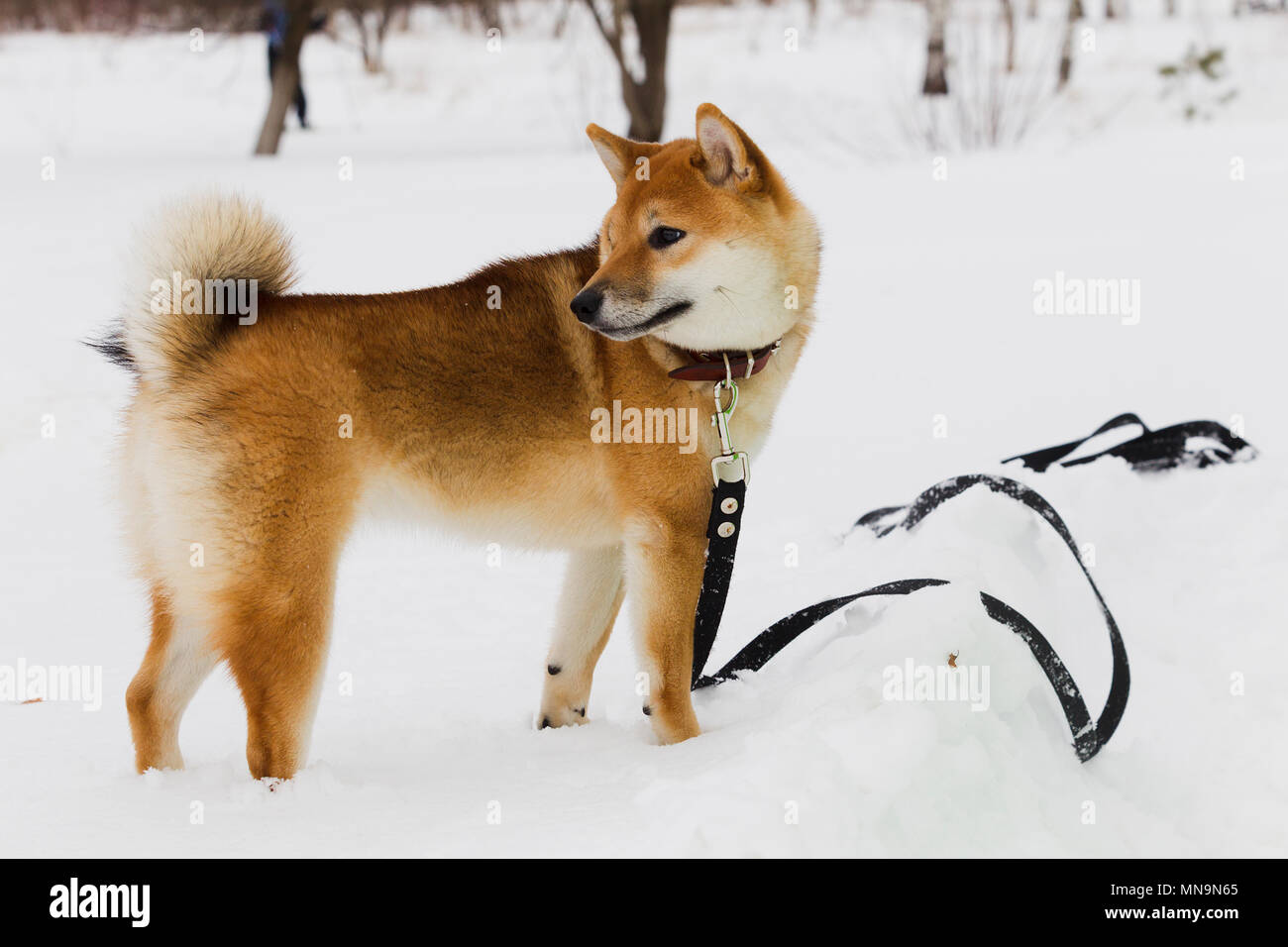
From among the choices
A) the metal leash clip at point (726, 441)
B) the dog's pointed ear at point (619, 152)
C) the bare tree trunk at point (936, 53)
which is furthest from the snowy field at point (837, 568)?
the bare tree trunk at point (936, 53)

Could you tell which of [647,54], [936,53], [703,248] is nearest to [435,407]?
[703,248]

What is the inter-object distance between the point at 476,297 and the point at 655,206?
0.45 m

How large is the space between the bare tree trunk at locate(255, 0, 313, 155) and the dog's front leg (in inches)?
401

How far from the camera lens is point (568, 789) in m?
2.49

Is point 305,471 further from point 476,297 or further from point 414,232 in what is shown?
point 414,232

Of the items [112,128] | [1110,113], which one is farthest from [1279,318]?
[112,128]

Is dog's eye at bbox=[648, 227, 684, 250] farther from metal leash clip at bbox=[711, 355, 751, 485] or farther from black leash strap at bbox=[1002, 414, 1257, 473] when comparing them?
black leash strap at bbox=[1002, 414, 1257, 473]

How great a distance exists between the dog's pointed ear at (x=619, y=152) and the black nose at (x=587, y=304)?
1.34 ft

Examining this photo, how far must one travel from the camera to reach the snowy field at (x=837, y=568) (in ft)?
7.61

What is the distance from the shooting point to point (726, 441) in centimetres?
280

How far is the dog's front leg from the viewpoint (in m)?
2.81

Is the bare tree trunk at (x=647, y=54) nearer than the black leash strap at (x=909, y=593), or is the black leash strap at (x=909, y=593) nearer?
the black leash strap at (x=909, y=593)

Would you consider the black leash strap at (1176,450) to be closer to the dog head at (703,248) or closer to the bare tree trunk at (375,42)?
the dog head at (703,248)

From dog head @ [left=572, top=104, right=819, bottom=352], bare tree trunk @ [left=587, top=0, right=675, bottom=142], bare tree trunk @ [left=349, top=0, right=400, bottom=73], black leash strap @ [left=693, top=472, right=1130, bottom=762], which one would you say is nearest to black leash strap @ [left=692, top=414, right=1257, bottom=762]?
black leash strap @ [left=693, top=472, right=1130, bottom=762]
